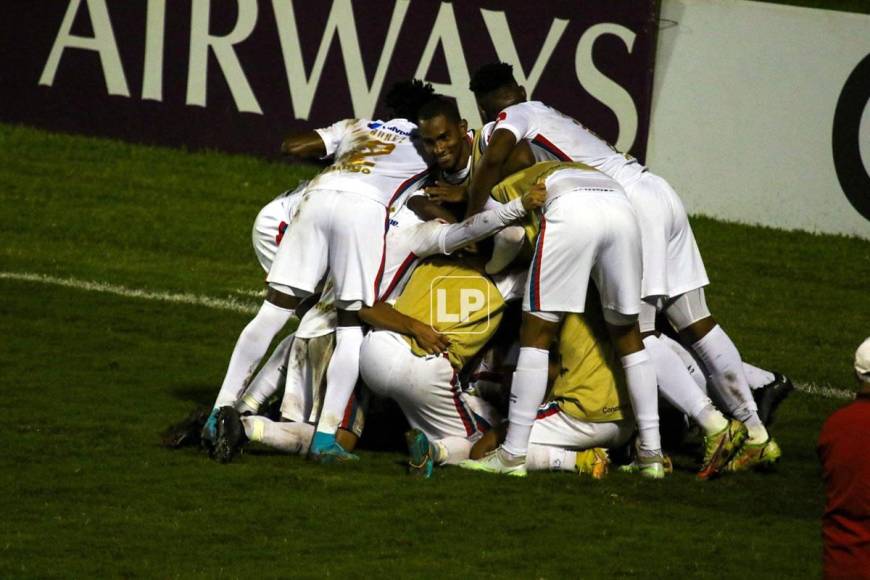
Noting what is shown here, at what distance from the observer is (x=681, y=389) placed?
7.71 m

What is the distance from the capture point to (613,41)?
1373cm

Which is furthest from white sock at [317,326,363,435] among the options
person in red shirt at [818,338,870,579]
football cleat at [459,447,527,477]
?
person in red shirt at [818,338,870,579]

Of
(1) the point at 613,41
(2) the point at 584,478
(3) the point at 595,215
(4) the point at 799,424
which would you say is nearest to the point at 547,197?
(3) the point at 595,215

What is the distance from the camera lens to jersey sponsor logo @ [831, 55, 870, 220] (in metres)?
13.1

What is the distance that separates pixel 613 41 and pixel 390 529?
804 cm

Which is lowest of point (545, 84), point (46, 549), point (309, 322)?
point (46, 549)

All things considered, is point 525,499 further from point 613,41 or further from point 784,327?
point 613,41

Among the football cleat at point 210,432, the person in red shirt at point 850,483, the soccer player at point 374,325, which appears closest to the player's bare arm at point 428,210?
the soccer player at point 374,325

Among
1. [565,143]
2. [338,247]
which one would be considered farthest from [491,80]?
[338,247]

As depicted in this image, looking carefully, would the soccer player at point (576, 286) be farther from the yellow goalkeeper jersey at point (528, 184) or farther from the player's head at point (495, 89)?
the player's head at point (495, 89)

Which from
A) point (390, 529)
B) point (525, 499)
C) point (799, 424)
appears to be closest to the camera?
point (390, 529)

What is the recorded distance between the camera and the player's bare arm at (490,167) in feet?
25.2

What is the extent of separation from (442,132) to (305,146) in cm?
87

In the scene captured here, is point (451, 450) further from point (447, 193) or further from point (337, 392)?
point (447, 193)
